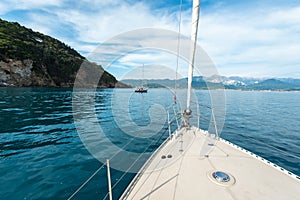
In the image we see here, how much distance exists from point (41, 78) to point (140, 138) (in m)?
68.3

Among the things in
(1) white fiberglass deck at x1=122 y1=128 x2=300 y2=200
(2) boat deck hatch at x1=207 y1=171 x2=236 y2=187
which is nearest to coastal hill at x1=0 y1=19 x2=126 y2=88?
(1) white fiberglass deck at x1=122 y1=128 x2=300 y2=200

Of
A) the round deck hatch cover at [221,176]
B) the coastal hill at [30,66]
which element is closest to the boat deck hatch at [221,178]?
the round deck hatch cover at [221,176]

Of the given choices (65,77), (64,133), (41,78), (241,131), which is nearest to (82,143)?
(64,133)

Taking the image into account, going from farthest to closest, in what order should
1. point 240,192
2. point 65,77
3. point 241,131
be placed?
1. point 65,77
2. point 241,131
3. point 240,192

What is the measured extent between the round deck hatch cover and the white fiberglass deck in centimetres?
11

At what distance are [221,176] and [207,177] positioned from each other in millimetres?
296

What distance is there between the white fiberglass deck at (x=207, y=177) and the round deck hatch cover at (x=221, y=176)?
0.37 ft

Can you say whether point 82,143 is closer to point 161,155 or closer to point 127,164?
point 127,164

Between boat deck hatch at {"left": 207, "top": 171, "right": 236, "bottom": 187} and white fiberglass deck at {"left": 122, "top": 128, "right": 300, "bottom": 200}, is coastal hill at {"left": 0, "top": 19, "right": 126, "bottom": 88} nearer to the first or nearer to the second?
white fiberglass deck at {"left": 122, "top": 128, "right": 300, "bottom": 200}

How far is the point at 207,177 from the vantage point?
3271 millimetres

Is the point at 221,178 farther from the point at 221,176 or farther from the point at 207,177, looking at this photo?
the point at 207,177

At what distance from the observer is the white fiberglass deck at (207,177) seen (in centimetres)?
276

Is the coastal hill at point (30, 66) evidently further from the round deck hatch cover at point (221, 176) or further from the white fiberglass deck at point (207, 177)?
the round deck hatch cover at point (221, 176)

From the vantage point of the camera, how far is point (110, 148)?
7.80 metres
